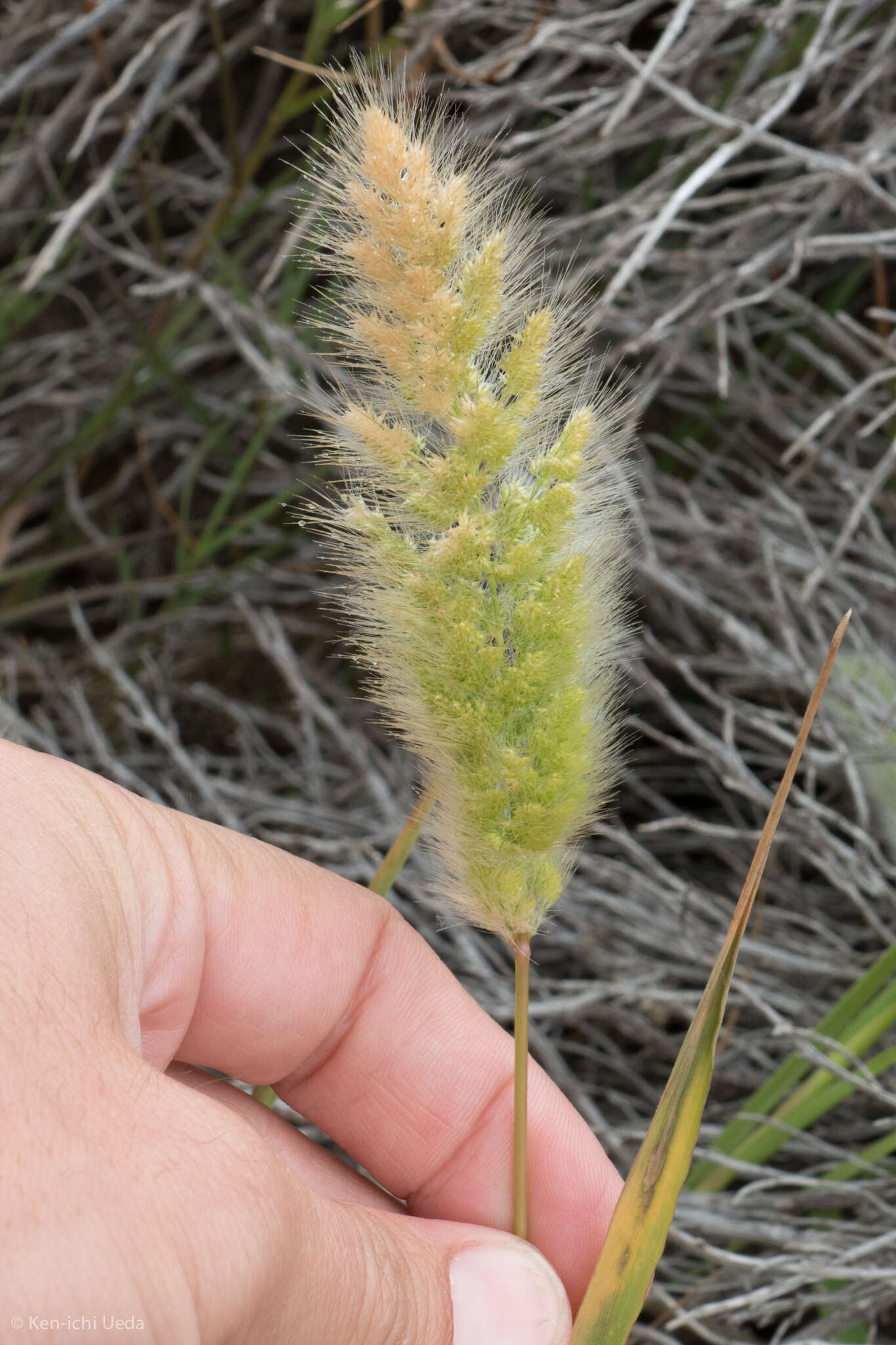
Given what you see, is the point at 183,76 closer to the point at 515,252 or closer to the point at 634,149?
the point at 634,149

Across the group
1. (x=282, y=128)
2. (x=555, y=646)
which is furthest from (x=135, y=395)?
(x=555, y=646)

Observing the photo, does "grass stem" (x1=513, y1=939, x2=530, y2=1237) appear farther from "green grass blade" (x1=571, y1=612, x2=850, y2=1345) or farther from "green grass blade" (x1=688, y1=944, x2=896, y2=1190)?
"green grass blade" (x1=688, y1=944, x2=896, y2=1190)

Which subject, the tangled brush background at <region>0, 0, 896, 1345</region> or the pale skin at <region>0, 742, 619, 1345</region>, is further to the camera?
the tangled brush background at <region>0, 0, 896, 1345</region>

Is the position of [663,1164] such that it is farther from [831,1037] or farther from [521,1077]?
[831,1037]

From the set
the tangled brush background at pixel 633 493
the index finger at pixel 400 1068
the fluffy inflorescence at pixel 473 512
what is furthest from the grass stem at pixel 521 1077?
the tangled brush background at pixel 633 493

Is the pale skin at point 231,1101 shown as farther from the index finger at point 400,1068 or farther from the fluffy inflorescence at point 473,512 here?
the fluffy inflorescence at point 473,512

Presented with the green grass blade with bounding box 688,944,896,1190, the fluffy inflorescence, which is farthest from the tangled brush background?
the fluffy inflorescence

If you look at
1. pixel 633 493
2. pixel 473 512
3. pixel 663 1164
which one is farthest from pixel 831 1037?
pixel 473 512
